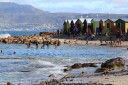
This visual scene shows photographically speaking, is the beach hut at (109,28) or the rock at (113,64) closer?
the rock at (113,64)

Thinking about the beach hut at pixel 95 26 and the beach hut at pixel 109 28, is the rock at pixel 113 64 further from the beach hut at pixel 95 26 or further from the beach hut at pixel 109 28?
the beach hut at pixel 95 26

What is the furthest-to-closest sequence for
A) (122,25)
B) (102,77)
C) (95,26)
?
(95,26) → (122,25) → (102,77)

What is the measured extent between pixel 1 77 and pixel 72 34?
8577cm

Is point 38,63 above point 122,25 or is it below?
below

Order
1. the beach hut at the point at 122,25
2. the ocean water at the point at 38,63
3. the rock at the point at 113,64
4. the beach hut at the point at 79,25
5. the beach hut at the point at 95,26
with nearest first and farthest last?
the ocean water at the point at 38,63
the rock at the point at 113,64
the beach hut at the point at 122,25
the beach hut at the point at 95,26
the beach hut at the point at 79,25

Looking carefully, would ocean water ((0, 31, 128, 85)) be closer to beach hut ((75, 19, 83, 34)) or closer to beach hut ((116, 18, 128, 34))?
beach hut ((116, 18, 128, 34))

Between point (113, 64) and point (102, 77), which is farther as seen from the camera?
point (113, 64)

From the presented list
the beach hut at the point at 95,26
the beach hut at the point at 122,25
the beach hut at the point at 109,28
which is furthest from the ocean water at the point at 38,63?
the beach hut at the point at 95,26

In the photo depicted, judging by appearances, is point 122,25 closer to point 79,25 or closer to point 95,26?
point 95,26

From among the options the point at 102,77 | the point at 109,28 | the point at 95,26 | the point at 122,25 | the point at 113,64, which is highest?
the point at 102,77

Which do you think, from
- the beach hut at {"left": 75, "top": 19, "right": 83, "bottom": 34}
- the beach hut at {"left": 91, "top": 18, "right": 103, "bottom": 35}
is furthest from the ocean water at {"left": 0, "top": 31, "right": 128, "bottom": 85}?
the beach hut at {"left": 75, "top": 19, "right": 83, "bottom": 34}

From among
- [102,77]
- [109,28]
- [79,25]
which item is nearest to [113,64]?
[102,77]

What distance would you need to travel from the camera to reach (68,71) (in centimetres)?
3731

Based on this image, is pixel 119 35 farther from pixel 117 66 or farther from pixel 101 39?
pixel 117 66
